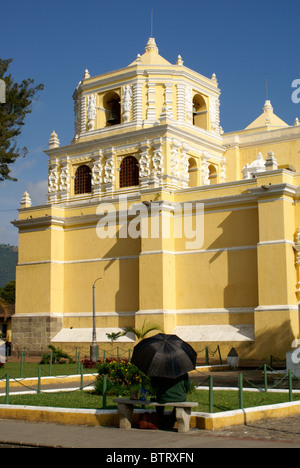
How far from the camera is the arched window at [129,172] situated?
29341mm

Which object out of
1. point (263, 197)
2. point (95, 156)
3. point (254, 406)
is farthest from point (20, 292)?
point (254, 406)

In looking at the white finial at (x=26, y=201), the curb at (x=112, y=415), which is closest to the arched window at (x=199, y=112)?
the white finial at (x=26, y=201)

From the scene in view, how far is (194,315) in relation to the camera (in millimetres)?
24953

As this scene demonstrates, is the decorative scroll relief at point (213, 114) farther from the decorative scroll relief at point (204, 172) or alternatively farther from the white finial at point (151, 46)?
the white finial at point (151, 46)

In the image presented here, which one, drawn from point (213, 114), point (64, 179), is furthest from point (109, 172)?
point (213, 114)

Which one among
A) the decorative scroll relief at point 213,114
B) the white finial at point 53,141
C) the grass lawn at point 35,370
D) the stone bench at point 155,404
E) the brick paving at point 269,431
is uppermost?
the decorative scroll relief at point 213,114

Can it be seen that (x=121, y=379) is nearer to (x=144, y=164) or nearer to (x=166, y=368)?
(x=166, y=368)

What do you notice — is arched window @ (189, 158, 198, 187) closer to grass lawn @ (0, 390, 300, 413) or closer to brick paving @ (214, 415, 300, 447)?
grass lawn @ (0, 390, 300, 413)

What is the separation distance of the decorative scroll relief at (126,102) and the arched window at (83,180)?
3022 mm

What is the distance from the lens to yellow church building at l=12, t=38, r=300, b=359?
23156 mm

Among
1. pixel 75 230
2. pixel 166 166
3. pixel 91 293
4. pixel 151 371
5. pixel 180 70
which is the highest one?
pixel 180 70

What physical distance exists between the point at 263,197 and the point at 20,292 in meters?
11.9

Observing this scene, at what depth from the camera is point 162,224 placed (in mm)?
25328
